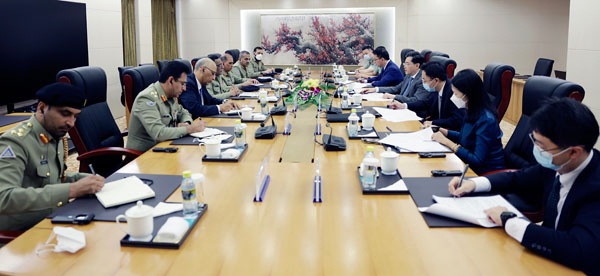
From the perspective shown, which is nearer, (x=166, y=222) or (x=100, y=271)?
(x=100, y=271)

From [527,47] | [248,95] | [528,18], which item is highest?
[528,18]

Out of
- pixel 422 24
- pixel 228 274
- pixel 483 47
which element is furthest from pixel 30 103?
pixel 483 47

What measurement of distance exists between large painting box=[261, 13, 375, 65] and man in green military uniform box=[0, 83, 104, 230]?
361 inches

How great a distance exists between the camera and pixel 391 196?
2113 mm

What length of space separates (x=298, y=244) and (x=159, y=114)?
208 centimetres

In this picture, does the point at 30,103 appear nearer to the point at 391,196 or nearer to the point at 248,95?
the point at 248,95

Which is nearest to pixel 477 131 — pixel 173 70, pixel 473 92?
pixel 473 92

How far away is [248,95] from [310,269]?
416 cm

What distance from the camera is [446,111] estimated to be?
4.25 metres

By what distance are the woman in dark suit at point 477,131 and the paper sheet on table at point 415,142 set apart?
7 centimetres

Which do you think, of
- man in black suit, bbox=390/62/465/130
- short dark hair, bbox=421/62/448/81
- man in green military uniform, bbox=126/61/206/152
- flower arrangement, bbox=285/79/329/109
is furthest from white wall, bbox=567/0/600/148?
man in green military uniform, bbox=126/61/206/152

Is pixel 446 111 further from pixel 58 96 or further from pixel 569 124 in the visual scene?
pixel 58 96

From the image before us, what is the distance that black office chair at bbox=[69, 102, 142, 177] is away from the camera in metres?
3.11

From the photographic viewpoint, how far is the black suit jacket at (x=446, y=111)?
161 inches
